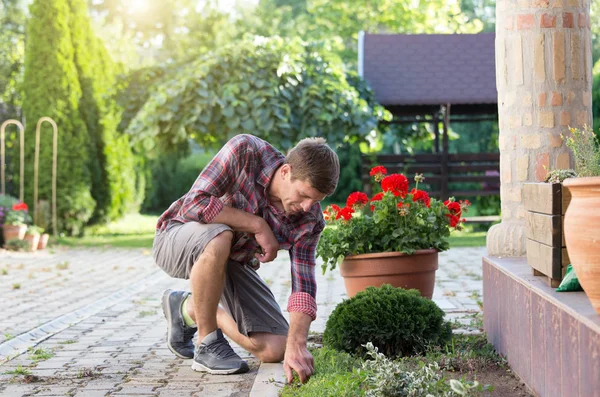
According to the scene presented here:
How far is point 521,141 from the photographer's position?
4.30 m

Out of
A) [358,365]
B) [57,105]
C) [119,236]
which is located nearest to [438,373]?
[358,365]

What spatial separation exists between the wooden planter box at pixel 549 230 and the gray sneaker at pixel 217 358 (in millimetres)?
1489

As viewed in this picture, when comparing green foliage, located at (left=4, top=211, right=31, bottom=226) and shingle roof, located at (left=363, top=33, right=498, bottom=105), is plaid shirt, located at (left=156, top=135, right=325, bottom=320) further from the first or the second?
shingle roof, located at (left=363, top=33, right=498, bottom=105)

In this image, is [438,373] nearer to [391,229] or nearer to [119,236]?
[391,229]

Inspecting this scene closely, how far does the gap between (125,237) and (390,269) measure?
36.0 feet

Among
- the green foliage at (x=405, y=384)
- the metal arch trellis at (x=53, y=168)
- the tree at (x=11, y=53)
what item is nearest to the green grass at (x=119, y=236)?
the metal arch trellis at (x=53, y=168)

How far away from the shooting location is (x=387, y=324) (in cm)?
397

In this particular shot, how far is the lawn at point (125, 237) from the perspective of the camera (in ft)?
43.1

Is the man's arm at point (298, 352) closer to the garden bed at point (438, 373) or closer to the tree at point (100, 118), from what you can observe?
the garden bed at point (438, 373)

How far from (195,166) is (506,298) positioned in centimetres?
2006

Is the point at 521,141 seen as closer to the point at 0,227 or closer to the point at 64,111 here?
the point at 0,227

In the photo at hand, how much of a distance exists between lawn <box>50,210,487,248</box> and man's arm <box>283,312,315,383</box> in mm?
8619

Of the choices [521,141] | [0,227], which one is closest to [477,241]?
[0,227]

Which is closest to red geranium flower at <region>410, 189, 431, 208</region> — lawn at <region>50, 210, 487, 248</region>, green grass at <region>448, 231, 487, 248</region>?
green grass at <region>448, 231, 487, 248</region>
